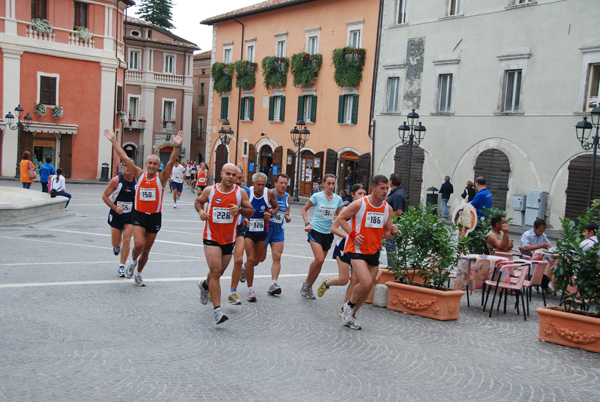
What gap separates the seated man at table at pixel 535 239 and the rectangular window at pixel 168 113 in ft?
164

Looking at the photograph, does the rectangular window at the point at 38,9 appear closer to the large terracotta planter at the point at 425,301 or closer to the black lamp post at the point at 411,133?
the black lamp post at the point at 411,133

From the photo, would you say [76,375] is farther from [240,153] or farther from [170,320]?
[240,153]

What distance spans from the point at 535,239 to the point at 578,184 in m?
14.0

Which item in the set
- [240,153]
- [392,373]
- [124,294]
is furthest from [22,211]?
[240,153]

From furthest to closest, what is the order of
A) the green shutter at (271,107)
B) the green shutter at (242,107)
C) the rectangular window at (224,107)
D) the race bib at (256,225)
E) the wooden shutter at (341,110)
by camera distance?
the rectangular window at (224,107) → the green shutter at (242,107) → the green shutter at (271,107) → the wooden shutter at (341,110) → the race bib at (256,225)

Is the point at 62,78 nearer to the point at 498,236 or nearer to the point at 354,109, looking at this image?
the point at 354,109

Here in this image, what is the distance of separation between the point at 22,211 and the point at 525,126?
739 inches

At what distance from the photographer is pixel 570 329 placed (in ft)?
26.9

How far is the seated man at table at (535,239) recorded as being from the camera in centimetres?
1203

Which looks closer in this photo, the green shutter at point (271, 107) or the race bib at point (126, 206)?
the race bib at point (126, 206)

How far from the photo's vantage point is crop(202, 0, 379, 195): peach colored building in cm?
3594

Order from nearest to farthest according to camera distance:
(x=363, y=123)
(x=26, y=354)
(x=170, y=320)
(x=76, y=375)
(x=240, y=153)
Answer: (x=76, y=375)
(x=26, y=354)
(x=170, y=320)
(x=363, y=123)
(x=240, y=153)

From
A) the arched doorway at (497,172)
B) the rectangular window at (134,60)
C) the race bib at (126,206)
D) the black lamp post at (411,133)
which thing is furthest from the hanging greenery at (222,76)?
the race bib at (126,206)

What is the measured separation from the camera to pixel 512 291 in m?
10.7
